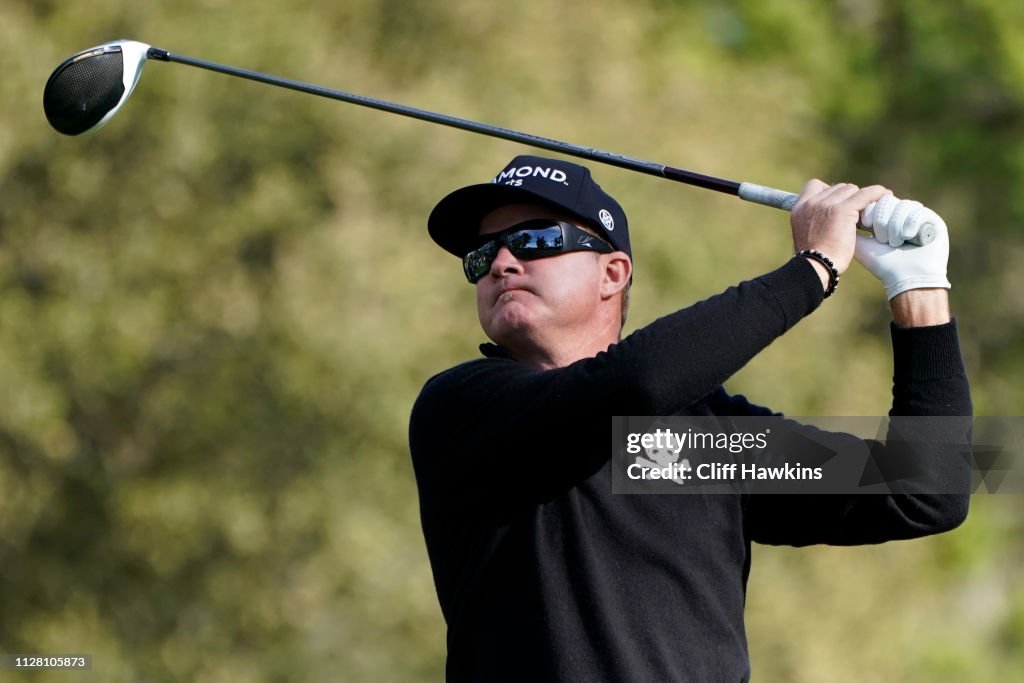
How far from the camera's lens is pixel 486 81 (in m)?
13.7

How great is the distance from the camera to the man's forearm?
3596 millimetres

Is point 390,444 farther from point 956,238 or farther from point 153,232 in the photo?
point 956,238

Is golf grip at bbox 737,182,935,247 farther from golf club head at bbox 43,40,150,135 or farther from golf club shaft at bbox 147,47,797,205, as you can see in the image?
golf club head at bbox 43,40,150,135

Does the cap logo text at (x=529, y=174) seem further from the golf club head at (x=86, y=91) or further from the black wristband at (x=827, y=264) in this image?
the golf club head at (x=86, y=91)

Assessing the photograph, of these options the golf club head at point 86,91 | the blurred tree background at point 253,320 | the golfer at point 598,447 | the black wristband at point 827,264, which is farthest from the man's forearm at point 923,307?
the blurred tree background at point 253,320

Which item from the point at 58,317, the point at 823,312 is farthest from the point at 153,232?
the point at 823,312

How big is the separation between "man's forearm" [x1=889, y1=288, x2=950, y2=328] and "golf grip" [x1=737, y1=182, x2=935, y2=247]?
115 mm

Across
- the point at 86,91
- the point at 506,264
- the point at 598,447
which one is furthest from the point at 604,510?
the point at 86,91

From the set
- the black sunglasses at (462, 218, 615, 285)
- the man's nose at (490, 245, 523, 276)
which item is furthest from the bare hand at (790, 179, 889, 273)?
the man's nose at (490, 245, 523, 276)

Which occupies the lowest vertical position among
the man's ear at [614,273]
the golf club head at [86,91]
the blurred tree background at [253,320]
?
the man's ear at [614,273]

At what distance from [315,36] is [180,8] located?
110 centimetres

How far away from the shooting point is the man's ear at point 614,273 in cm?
400

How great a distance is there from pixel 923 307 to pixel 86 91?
99.8 inches

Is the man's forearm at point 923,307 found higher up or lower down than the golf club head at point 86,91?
lower down
